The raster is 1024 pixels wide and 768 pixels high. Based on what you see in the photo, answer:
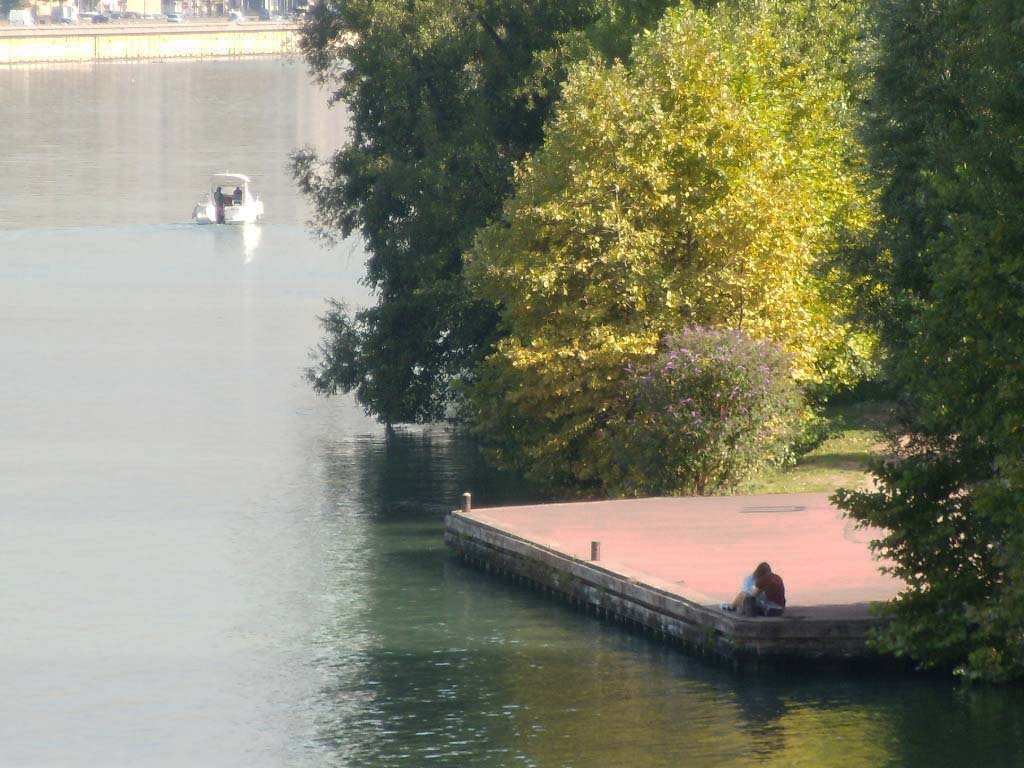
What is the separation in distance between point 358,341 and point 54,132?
118 metres

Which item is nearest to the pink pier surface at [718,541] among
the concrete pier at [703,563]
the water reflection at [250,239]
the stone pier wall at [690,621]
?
the concrete pier at [703,563]

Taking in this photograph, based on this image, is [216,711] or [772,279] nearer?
[216,711]

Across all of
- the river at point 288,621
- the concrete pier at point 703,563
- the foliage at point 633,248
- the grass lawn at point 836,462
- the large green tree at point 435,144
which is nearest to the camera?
the river at point 288,621

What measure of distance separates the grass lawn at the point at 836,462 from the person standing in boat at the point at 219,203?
67925 millimetres

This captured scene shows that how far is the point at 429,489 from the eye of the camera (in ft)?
158

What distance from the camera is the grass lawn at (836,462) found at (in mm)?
41438

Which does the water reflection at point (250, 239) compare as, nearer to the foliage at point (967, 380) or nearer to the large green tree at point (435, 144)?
the large green tree at point (435, 144)

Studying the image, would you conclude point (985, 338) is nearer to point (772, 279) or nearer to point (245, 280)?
point (772, 279)

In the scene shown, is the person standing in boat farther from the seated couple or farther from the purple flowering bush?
the seated couple

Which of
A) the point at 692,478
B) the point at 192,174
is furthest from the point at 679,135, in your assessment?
the point at 192,174

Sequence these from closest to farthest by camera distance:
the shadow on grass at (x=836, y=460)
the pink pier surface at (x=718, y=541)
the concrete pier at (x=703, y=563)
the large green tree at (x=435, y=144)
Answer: the concrete pier at (x=703, y=563)
the pink pier surface at (x=718, y=541)
the shadow on grass at (x=836, y=460)
the large green tree at (x=435, y=144)

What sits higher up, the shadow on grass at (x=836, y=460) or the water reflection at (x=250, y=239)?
the water reflection at (x=250, y=239)

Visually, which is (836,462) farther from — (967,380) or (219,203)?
(219,203)

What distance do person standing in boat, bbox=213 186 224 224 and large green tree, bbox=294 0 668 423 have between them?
5916 cm
